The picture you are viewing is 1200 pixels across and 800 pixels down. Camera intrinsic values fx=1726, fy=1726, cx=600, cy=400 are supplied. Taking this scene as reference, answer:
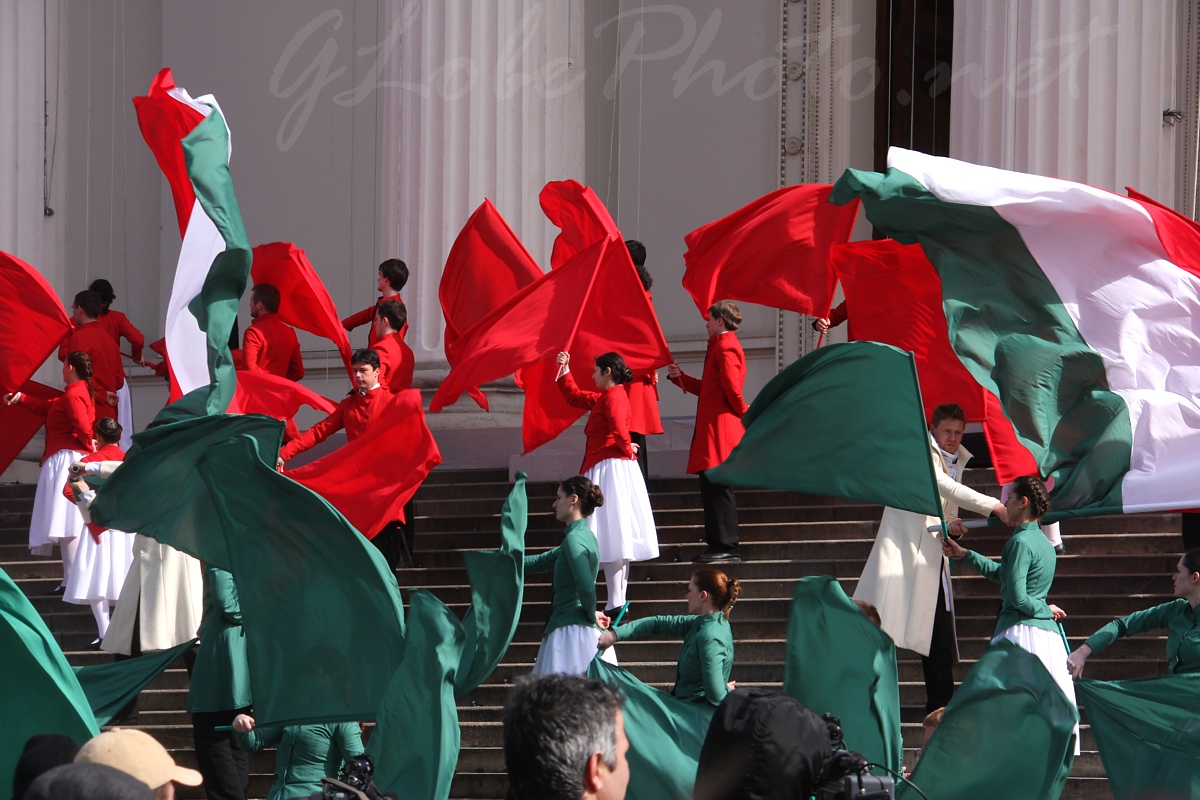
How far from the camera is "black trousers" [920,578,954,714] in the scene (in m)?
8.55

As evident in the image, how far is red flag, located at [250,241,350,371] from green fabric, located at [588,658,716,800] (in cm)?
656

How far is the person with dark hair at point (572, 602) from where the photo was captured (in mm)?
8344

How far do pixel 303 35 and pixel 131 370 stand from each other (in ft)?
14.1

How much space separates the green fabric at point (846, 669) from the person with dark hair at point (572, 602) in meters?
2.66

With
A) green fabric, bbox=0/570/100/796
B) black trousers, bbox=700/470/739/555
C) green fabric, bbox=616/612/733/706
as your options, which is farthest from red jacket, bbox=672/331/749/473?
green fabric, bbox=0/570/100/796

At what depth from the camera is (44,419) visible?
40.4ft

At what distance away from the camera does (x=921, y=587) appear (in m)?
8.53

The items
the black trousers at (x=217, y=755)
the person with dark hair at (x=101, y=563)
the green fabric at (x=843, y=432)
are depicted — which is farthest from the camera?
the person with dark hair at (x=101, y=563)

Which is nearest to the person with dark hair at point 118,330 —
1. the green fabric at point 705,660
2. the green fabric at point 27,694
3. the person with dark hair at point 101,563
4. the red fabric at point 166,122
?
the person with dark hair at point 101,563

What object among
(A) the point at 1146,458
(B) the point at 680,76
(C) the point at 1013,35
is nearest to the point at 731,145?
(B) the point at 680,76

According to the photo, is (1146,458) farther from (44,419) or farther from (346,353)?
(44,419)

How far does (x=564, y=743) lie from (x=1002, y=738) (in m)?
2.26

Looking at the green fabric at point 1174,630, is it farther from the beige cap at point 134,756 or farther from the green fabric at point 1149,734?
the beige cap at point 134,756

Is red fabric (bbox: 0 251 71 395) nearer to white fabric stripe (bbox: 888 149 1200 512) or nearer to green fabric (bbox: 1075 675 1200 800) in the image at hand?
white fabric stripe (bbox: 888 149 1200 512)
